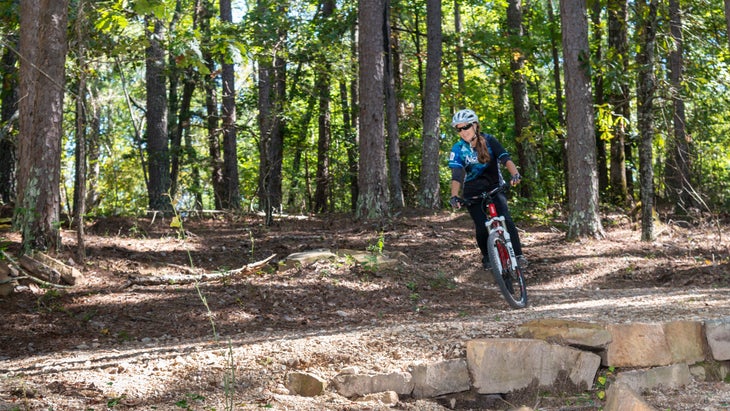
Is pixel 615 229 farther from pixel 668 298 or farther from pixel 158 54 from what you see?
pixel 158 54

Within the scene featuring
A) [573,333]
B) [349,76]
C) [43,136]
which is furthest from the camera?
[349,76]

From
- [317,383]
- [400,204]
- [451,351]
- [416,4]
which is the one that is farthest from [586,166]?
[416,4]

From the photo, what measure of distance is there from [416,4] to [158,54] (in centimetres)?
760

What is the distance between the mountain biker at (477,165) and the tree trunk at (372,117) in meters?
5.11

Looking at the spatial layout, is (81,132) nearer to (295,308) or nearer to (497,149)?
(295,308)

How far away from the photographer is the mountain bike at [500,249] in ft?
24.4

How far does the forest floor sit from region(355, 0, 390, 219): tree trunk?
0.49m

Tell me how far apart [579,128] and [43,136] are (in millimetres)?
8247

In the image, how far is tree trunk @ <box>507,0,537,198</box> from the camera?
18.4 meters

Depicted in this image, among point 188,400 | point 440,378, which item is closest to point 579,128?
point 440,378

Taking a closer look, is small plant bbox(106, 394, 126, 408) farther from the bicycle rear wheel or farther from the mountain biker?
the bicycle rear wheel

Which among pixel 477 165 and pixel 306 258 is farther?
pixel 306 258

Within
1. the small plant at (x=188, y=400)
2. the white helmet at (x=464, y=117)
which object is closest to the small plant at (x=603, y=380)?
the white helmet at (x=464, y=117)

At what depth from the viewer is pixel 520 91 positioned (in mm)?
19109
